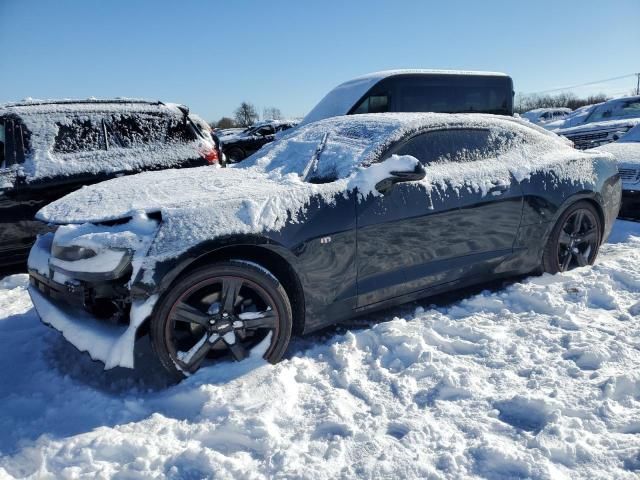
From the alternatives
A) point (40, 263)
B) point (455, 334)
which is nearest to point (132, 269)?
point (40, 263)

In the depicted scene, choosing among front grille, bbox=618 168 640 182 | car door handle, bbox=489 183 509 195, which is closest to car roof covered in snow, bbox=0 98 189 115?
car door handle, bbox=489 183 509 195

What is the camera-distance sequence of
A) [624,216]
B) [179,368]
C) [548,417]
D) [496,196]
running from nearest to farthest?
1. [548,417]
2. [179,368]
3. [496,196]
4. [624,216]

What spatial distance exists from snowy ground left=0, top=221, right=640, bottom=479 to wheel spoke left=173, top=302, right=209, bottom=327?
315 mm

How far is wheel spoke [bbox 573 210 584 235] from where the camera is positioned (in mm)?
3797

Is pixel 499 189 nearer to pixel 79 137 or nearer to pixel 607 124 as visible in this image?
pixel 79 137

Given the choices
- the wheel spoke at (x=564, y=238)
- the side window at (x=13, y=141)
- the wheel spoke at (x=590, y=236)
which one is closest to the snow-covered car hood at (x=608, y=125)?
the wheel spoke at (x=590, y=236)

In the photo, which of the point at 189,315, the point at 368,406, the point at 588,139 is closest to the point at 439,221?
the point at 368,406

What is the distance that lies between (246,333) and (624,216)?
5.07m

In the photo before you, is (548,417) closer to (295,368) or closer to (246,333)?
(295,368)

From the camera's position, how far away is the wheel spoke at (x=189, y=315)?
2.35 metres

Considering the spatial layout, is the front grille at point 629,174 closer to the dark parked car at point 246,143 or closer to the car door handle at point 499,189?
the car door handle at point 499,189

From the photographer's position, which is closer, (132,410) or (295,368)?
(132,410)

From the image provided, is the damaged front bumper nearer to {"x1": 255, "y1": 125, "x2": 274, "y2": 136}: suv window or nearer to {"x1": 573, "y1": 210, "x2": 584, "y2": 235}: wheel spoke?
{"x1": 573, "y1": 210, "x2": 584, "y2": 235}: wheel spoke

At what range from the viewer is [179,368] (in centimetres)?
241
